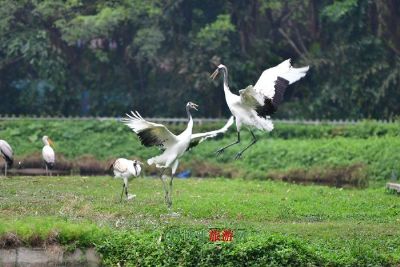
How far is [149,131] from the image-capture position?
698 inches

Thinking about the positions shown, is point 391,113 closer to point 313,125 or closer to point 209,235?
point 313,125

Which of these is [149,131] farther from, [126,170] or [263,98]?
[263,98]

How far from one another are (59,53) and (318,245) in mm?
23209

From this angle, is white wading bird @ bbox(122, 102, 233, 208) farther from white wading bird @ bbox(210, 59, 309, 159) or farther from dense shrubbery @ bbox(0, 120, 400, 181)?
dense shrubbery @ bbox(0, 120, 400, 181)

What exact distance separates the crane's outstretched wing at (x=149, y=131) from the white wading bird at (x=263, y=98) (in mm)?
1688

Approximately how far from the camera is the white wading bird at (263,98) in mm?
19062

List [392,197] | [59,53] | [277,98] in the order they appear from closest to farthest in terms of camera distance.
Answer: [277,98]
[392,197]
[59,53]

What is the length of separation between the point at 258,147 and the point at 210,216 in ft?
44.0

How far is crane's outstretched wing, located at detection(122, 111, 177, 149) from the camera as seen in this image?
17.3m

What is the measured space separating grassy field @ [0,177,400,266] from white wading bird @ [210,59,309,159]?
150cm

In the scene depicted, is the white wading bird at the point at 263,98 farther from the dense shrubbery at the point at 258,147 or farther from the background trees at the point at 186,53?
the background trees at the point at 186,53

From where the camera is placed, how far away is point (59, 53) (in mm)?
36938

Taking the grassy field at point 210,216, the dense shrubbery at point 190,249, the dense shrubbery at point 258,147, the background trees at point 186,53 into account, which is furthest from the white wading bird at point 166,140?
the background trees at point 186,53

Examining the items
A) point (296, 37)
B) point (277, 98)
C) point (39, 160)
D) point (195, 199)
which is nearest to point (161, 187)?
point (195, 199)
